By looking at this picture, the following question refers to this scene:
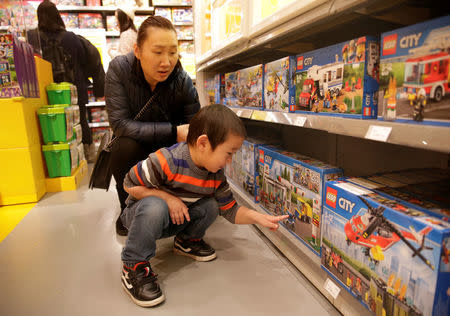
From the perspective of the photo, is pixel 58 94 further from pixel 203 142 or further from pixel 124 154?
pixel 203 142

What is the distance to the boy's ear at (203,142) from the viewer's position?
3.38ft

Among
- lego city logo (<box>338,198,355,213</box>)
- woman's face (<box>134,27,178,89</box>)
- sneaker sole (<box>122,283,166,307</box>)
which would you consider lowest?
sneaker sole (<box>122,283,166,307</box>)

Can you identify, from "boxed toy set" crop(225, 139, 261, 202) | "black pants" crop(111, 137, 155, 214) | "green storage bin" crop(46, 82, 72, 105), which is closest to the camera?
"black pants" crop(111, 137, 155, 214)

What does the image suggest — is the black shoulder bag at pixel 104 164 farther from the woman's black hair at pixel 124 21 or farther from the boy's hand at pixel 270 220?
the woman's black hair at pixel 124 21

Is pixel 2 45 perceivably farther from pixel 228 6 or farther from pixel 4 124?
pixel 228 6

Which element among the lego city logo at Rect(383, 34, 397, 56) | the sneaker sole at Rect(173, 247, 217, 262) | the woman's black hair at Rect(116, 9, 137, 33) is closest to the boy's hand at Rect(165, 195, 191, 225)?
the sneaker sole at Rect(173, 247, 217, 262)

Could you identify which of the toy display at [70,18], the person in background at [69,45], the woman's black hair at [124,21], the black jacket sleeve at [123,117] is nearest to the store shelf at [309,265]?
the black jacket sleeve at [123,117]

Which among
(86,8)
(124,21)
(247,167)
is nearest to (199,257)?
(247,167)

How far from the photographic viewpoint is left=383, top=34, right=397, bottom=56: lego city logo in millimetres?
750

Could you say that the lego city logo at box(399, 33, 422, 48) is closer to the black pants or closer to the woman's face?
the woman's face

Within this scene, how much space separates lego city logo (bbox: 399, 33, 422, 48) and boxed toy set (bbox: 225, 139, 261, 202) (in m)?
0.98

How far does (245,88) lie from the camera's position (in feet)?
5.70

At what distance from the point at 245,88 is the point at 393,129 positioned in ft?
3.65

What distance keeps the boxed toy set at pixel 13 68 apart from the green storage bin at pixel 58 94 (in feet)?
1.33
